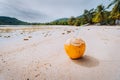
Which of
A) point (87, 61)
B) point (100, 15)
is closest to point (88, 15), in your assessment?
point (100, 15)

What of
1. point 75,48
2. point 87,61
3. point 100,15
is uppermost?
point 100,15

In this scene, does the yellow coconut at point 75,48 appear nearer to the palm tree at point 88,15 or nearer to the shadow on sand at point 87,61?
the shadow on sand at point 87,61

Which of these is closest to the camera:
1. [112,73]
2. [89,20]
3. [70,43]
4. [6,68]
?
[112,73]

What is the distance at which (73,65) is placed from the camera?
12.2ft

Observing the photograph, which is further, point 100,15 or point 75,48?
point 100,15

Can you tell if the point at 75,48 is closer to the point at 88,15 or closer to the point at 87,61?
the point at 87,61

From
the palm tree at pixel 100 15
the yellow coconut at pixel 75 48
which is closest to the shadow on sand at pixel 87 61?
the yellow coconut at pixel 75 48

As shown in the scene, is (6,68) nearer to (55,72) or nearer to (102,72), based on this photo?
(55,72)

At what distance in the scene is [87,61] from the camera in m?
4.00

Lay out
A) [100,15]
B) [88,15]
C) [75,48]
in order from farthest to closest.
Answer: [88,15] → [100,15] → [75,48]

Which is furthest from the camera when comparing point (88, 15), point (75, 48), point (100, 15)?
point (88, 15)

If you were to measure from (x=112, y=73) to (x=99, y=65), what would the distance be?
21.8 inches

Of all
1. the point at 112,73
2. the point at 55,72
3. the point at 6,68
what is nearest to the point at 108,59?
the point at 112,73

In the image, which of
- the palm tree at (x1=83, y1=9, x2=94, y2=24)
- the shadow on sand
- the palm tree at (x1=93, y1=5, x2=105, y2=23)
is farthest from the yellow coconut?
the palm tree at (x1=83, y1=9, x2=94, y2=24)
